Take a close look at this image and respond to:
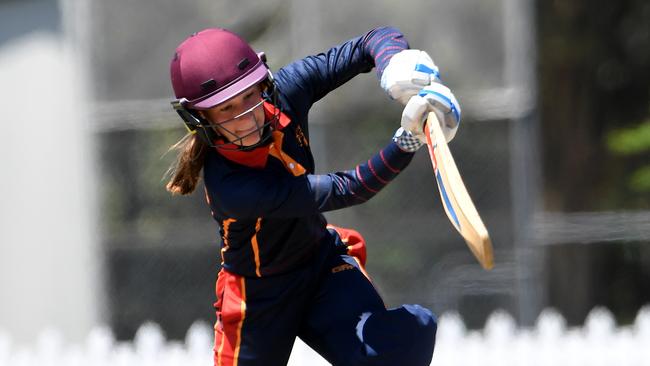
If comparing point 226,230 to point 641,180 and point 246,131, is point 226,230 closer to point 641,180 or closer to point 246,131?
point 246,131

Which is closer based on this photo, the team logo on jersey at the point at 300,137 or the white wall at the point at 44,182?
the team logo on jersey at the point at 300,137

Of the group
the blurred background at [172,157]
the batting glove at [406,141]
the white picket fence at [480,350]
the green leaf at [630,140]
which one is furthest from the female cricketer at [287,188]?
the green leaf at [630,140]

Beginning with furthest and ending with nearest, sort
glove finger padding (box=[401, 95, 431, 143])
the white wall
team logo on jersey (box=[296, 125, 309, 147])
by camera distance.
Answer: the white wall → team logo on jersey (box=[296, 125, 309, 147]) → glove finger padding (box=[401, 95, 431, 143])

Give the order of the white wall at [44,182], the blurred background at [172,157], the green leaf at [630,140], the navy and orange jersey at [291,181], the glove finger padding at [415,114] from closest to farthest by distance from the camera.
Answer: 1. the glove finger padding at [415,114]
2. the navy and orange jersey at [291,181]
3. the blurred background at [172,157]
4. the white wall at [44,182]
5. the green leaf at [630,140]

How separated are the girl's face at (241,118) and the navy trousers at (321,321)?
48cm

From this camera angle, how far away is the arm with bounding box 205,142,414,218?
3412 mm

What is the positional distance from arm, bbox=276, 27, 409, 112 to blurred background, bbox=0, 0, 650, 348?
129 inches

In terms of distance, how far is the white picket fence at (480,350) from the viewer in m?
5.82

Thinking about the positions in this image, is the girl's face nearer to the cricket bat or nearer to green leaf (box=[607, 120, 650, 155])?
the cricket bat

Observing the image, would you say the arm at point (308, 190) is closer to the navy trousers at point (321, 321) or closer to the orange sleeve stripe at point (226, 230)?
the orange sleeve stripe at point (226, 230)

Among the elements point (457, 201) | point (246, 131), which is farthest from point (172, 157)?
point (457, 201)

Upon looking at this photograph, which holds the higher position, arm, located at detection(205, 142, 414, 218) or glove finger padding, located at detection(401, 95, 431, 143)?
glove finger padding, located at detection(401, 95, 431, 143)

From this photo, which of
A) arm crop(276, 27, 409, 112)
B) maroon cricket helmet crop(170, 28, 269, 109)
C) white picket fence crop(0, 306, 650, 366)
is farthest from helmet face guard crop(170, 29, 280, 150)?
white picket fence crop(0, 306, 650, 366)

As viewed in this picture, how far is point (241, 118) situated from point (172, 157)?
4674 millimetres
